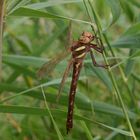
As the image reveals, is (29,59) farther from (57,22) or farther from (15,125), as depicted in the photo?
(15,125)

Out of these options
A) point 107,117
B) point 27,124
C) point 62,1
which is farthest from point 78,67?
point 107,117

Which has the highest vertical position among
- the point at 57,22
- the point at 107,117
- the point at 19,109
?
the point at 57,22

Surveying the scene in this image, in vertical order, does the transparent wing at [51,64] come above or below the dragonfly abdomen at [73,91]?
above

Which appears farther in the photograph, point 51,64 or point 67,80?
point 67,80

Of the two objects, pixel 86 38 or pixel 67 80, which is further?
pixel 67 80

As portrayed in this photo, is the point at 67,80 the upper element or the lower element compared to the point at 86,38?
lower

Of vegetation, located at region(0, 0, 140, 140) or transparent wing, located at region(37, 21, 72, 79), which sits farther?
transparent wing, located at region(37, 21, 72, 79)

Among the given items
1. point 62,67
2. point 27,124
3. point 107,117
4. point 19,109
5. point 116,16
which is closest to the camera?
point 19,109

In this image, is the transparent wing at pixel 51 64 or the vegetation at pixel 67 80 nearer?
the vegetation at pixel 67 80
